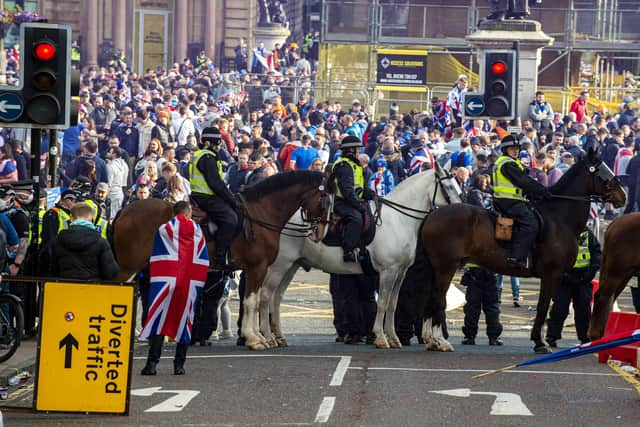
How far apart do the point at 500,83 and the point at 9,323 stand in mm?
8283

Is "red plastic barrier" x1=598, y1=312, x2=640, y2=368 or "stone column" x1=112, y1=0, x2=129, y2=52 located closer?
"red plastic barrier" x1=598, y1=312, x2=640, y2=368

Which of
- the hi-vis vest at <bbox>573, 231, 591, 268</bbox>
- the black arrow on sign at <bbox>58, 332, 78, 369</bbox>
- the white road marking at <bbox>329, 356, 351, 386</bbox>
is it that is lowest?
the white road marking at <bbox>329, 356, 351, 386</bbox>

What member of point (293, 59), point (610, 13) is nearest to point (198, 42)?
point (293, 59)

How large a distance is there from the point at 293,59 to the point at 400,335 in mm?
48414

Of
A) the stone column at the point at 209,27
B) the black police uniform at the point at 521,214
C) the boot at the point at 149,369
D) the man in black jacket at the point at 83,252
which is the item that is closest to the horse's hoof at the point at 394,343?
the black police uniform at the point at 521,214

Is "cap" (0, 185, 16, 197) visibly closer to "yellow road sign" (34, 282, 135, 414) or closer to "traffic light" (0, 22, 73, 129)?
"traffic light" (0, 22, 73, 129)

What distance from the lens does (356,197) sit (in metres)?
17.6

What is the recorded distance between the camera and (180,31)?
76.1m

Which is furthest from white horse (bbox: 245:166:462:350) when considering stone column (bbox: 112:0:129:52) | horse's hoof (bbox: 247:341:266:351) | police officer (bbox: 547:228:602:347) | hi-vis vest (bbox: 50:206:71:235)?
stone column (bbox: 112:0:129:52)

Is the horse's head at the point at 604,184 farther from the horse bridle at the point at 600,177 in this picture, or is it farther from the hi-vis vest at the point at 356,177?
the hi-vis vest at the point at 356,177

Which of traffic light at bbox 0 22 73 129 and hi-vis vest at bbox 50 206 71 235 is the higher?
traffic light at bbox 0 22 73 129

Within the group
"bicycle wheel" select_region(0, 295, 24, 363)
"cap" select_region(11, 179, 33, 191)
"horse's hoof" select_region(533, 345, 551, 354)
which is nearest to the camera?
"bicycle wheel" select_region(0, 295, 24, 363)

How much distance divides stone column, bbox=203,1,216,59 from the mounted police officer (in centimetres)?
6052

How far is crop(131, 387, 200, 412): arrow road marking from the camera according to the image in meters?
12.5
